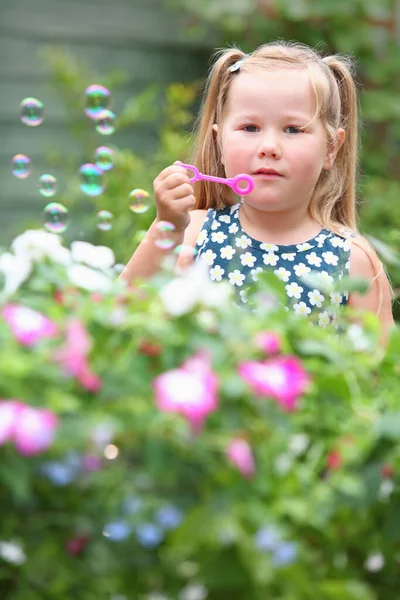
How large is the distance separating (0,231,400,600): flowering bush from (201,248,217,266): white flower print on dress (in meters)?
1.15

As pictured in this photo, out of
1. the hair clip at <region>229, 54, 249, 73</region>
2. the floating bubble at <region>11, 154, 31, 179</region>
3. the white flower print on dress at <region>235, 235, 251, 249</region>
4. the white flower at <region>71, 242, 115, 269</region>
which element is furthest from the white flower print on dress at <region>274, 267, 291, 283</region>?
the white flower at <region>71, 242, 115, 269</region>

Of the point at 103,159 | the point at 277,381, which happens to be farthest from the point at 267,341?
the point at 103,159

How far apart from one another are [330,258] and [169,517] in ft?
4.60

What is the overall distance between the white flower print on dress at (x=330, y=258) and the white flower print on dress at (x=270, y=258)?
11 cm

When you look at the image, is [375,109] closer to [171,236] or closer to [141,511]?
[171,236]

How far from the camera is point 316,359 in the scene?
4.40ft

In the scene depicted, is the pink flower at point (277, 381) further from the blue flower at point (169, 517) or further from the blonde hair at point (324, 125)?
the blonde hair at point (324, 125)

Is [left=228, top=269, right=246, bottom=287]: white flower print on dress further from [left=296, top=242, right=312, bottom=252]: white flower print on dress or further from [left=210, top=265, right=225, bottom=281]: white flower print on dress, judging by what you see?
[left=296, top=242, right=312, bottom=252]: white flower print on dress

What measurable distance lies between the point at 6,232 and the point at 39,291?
3882 mm

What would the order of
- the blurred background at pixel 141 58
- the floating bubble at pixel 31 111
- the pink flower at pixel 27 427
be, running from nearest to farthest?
the pink flower at pixel 27 427 → the floating bubble at pixel 31 111 → the blurred background at pixel 141 58

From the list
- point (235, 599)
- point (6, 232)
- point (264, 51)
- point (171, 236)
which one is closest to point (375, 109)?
point (6, 232)

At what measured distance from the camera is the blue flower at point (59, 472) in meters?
1.05

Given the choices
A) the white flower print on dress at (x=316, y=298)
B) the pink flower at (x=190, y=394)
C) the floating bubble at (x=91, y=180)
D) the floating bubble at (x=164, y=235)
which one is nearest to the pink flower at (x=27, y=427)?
the pink flower at (x=190, y=394)

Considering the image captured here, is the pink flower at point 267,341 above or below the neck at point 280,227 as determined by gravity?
above
